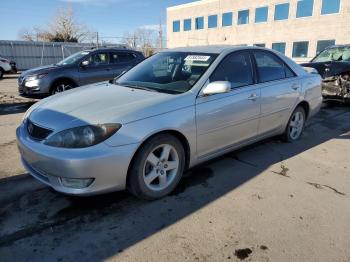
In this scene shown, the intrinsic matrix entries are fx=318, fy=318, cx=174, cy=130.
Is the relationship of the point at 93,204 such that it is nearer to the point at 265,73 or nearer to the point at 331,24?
→ the point at 265,73

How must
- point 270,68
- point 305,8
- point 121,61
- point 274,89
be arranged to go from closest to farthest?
point 274,89 → point 270,68 → point 121,61 → point 305,8

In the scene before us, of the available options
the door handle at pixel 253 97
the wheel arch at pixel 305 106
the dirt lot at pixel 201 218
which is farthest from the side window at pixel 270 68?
the dirt lot at pixel 201 218

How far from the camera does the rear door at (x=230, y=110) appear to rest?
11.7 feet

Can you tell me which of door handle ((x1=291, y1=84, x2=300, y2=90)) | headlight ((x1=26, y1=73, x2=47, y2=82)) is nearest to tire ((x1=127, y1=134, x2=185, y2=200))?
door handle ((x1=291, y1=84, x2=300, y2=90))

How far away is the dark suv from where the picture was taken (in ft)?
27.6

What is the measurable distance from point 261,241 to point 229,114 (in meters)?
1.60

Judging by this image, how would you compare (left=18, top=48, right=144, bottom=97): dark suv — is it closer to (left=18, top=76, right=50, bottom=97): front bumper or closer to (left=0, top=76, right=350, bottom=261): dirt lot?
(left=18, top=76, right=50, bottom=97): front bumper

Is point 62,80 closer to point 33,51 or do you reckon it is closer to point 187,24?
point 33,51

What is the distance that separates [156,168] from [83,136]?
0.83 metres

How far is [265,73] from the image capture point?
449 cm

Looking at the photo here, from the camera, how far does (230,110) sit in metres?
3.81

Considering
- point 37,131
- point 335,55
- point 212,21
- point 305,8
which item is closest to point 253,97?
point 37,131

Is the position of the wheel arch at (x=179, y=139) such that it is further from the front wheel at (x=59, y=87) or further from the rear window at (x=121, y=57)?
the rear window at (x=121, y=57)

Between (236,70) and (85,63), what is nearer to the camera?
(236,70)
